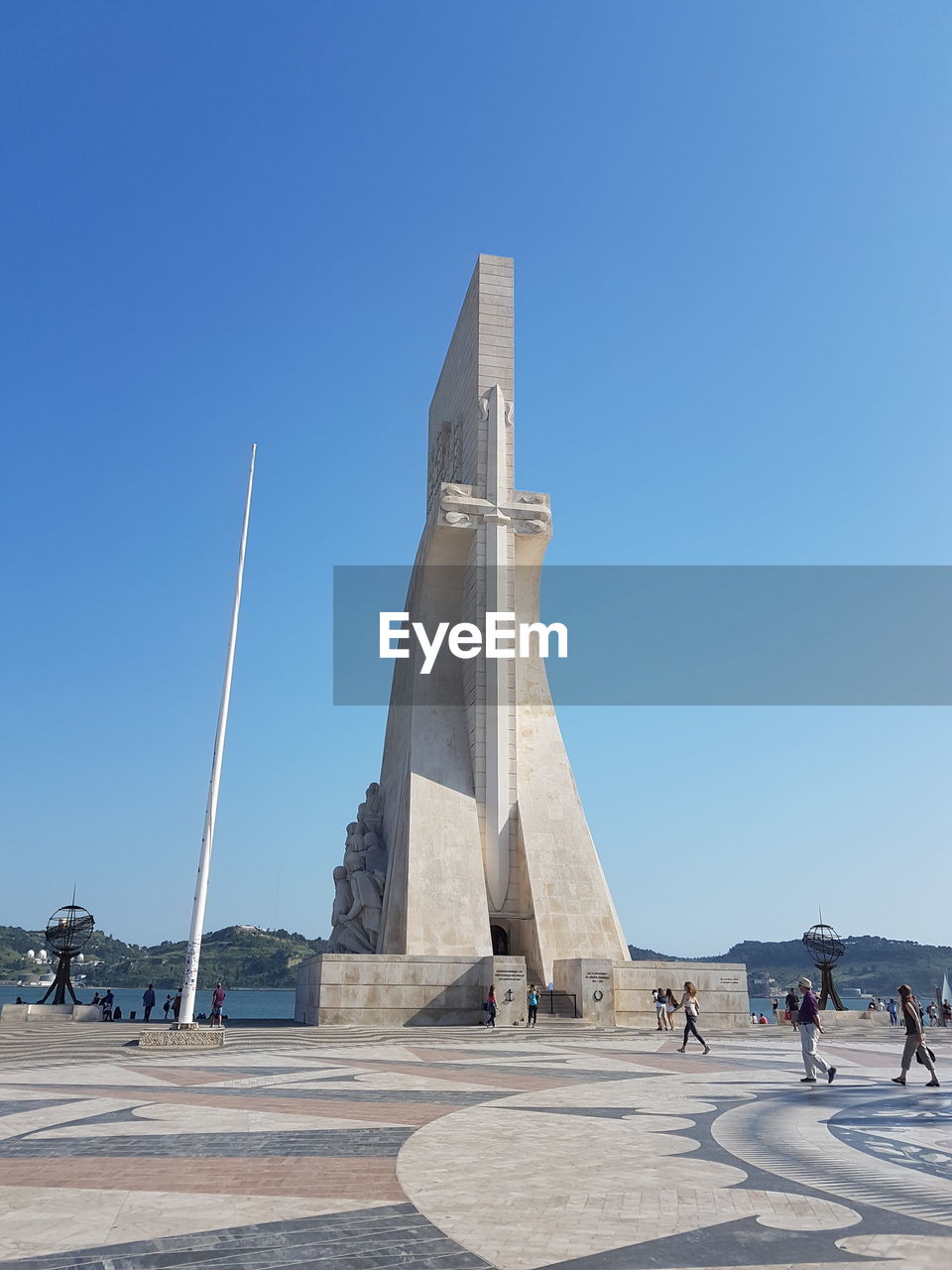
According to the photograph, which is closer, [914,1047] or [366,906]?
[914,1047]

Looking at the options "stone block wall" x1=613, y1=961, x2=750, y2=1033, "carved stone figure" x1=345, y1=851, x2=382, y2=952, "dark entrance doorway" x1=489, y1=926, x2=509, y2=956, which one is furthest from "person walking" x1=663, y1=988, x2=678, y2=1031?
"carved stone figure" x1=345, y1=851, x2=382, y2=952

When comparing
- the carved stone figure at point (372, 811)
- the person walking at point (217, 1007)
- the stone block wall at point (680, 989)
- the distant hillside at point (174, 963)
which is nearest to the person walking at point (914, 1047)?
the stone block wall at point (680, 989)

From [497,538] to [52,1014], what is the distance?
13.1 m

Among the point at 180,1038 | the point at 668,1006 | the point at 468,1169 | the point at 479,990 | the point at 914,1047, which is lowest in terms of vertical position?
the point at 468,1169

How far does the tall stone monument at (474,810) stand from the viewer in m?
16.2

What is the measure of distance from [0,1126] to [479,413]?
18.8m

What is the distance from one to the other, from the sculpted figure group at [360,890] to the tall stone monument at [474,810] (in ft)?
0.13

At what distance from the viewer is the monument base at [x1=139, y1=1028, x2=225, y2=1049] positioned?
11.2 metres

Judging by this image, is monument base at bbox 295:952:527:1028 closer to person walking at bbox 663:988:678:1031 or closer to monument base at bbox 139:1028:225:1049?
person walking at bbox 663:988:678:1031

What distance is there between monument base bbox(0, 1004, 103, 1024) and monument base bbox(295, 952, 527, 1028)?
5.33 metres

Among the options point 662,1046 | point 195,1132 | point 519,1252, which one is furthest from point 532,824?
point 519,1252

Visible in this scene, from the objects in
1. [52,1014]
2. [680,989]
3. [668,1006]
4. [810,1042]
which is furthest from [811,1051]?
[52,1014]

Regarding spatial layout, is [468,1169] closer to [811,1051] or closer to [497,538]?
[811,1051]

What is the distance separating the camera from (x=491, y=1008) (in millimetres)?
15000
